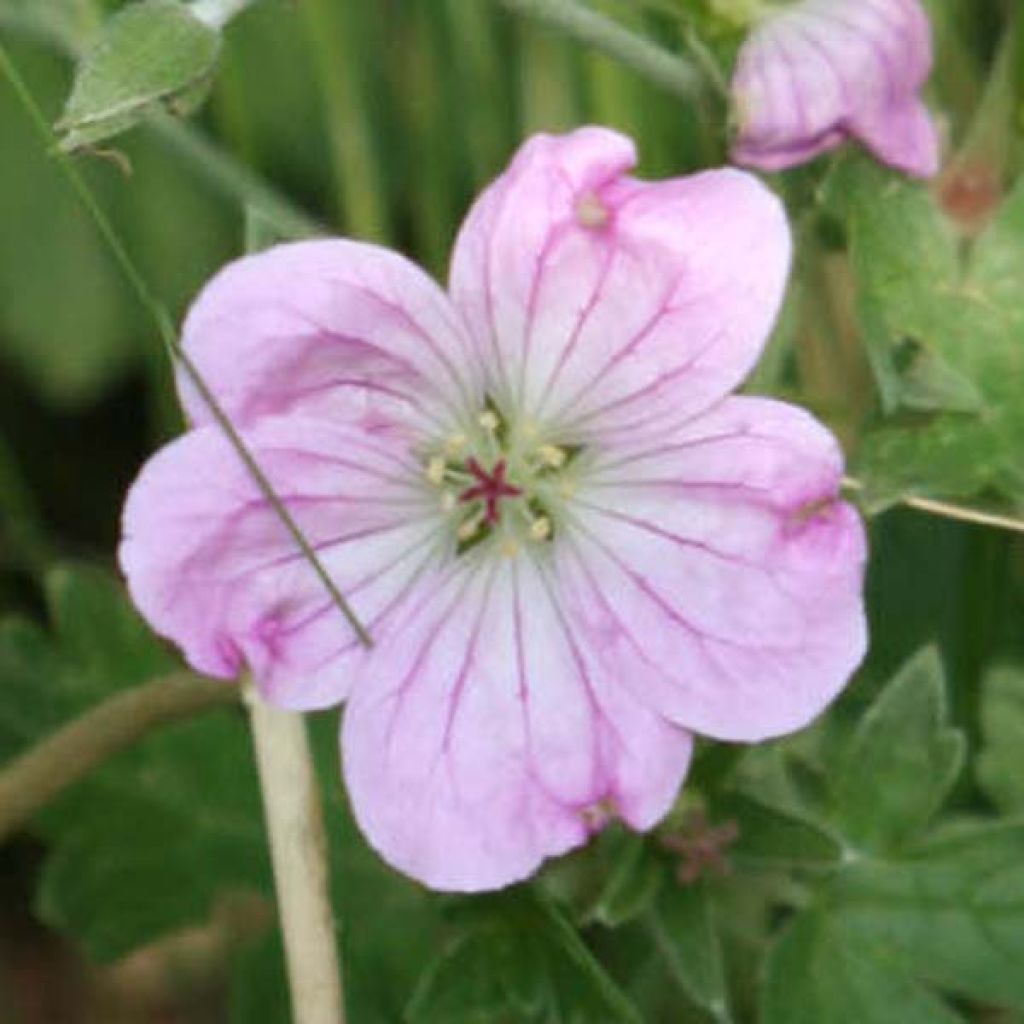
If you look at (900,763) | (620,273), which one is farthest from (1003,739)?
(620,273)

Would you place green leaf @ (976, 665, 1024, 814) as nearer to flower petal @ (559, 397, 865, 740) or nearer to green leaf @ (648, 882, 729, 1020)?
green leaf @ (648, 882, 729, 1020)

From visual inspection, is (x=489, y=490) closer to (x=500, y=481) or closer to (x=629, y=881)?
(x=500, y=481)

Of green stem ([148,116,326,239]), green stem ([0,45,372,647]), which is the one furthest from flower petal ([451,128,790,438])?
green stem ([148,116,326,239])

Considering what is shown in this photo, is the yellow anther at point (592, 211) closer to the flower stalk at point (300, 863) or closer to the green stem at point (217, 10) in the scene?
the green stem at point (217, 10)

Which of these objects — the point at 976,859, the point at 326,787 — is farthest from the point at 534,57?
the point at 976,859

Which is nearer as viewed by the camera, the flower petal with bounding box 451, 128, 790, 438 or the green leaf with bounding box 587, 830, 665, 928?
the flower petal with bounding box 451, 128, 790, 438

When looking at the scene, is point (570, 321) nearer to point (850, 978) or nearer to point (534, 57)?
point (850, 978)
